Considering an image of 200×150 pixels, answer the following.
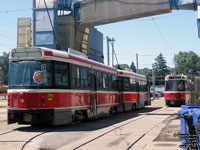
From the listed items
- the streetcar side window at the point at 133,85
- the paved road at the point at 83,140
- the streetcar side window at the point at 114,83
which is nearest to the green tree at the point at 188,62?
the streetcar side window at the point at 133,85

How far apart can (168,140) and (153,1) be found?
14916mm

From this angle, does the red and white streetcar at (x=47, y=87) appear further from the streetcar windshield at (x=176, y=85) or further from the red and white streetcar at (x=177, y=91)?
the streetcar windshield at (x=176, y=85)

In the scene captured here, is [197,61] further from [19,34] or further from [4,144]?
[4,144]

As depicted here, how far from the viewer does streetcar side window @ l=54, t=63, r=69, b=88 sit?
12.7 m

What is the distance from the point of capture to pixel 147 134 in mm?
11117

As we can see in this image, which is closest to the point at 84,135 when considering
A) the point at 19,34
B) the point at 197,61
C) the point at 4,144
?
the point at 4,144

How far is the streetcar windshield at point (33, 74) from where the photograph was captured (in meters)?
12.2

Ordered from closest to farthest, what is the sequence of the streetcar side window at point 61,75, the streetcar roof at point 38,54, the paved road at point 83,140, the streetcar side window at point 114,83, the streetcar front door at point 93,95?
the paved road at point 83,140 → the streetcar roof at point 38,54 → the streetcar side window at point 61,75 → the streetcar front door at point 93,95 → the streetcar side window at point 114,83

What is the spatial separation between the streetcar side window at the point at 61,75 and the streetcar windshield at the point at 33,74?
1.27 feet

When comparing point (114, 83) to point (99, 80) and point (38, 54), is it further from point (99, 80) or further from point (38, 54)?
point (38, 54)

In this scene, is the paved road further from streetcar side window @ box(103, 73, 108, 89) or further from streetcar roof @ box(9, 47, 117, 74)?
streetcar side window @ box(103, 73, 108, 89)

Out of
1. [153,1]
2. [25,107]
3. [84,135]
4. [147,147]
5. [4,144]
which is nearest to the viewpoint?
[147,147]

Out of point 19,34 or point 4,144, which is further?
point 19,34

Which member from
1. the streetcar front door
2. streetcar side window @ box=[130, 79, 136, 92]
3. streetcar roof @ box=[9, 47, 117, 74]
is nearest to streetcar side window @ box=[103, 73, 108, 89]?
the streetcar front door
